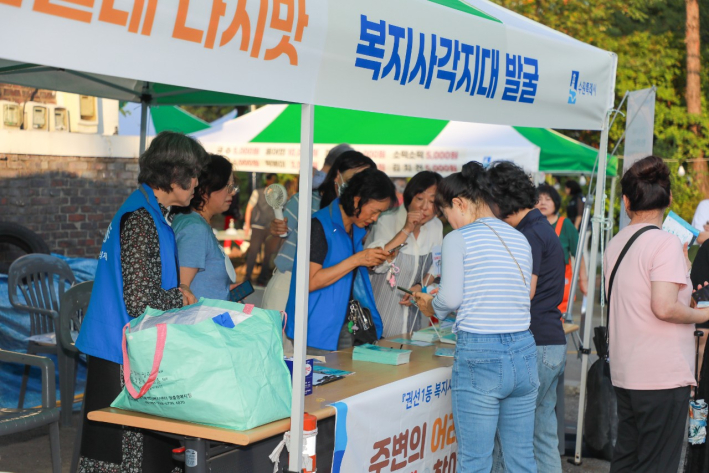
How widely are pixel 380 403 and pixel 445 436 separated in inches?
26.1

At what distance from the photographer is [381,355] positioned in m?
3.61

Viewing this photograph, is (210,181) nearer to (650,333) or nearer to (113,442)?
(113,442)

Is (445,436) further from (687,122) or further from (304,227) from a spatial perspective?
(687,122)

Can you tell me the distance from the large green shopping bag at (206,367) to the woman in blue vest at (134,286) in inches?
7.3

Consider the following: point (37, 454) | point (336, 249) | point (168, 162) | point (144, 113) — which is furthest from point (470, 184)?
point (37, 454)

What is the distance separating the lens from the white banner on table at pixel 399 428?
2963 mm

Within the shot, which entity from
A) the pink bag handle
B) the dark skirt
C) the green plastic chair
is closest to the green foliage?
the green plastic chair

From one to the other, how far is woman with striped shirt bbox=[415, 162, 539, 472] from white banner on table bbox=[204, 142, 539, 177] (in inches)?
162

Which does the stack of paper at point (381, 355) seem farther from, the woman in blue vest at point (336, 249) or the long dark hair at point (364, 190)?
the long dark hair at point (364, 190)

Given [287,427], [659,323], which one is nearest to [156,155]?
[287,427]

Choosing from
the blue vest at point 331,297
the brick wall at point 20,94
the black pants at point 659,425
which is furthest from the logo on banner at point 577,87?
the brick wall at point 20,94

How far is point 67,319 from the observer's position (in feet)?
15.3

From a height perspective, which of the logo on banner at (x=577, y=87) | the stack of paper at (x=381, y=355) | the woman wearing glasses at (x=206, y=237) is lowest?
the stack of paper at (x=381, y=355)

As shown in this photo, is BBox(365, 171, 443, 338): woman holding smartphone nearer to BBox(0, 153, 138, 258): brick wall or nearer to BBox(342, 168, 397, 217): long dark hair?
BBox(342, 168, 397, 217): long dark hair
